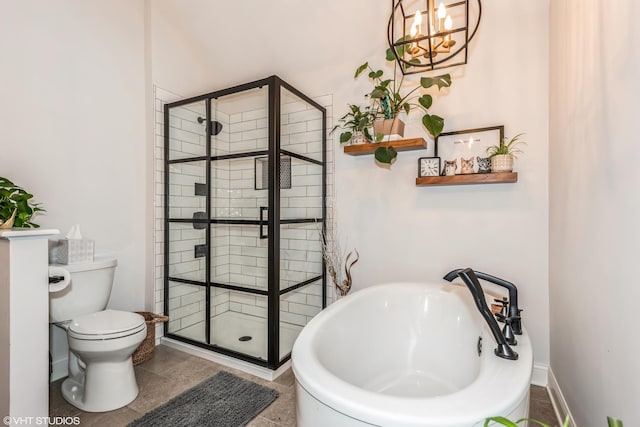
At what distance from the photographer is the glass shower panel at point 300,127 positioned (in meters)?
2.30

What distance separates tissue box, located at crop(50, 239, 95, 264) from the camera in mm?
1922

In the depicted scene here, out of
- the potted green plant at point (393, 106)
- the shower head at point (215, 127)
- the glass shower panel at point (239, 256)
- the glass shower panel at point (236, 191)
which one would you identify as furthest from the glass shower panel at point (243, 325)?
the potted green plant at point (393, 106)

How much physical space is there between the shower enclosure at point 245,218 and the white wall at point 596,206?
1610mm

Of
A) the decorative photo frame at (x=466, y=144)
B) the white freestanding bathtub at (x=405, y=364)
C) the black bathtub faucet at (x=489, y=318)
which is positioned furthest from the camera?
A: the decorative photo frame at (x=466, y=144)

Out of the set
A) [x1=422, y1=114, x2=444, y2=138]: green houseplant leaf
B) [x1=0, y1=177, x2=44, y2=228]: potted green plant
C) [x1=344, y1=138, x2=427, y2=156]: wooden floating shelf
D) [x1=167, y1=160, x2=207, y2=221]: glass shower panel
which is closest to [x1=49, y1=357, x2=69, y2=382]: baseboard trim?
[x1=0, y1=177, x2=44, y2=228]: potted green plant

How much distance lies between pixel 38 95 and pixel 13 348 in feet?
5.04

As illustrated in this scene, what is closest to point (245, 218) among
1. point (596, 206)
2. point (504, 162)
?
point (504, 162)

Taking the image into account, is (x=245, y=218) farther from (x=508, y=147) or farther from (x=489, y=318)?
(x=508, y=147)

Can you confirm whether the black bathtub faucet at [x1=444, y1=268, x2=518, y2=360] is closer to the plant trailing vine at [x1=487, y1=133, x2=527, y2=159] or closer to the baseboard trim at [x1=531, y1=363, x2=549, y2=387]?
the plant trailing vine at [x1=487, y1=133, x2=527, y2=159]

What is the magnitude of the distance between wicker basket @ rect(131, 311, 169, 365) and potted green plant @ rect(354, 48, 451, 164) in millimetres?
1954

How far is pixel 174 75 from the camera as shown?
8.97 ft

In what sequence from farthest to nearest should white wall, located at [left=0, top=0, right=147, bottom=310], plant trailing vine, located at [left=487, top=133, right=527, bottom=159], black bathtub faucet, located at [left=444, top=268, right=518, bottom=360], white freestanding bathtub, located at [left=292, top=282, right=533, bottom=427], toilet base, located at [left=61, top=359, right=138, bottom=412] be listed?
1. plant trailing vine, located at [left=487, top=133, right=527, bottom=159]
2. white wall, located at [left=0, top=0, right=147, bottom=310]
3. toilet base, located at [left=61, top=359, right=138, bottom=412]
4. black bathtub faucet, located at [left=444, top=268, right=518, bottom=360]
5. white freestanding bathtub, located at [left=292, top=282, right=533, bottom=427]

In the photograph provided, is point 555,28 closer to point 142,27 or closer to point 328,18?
point 328,18

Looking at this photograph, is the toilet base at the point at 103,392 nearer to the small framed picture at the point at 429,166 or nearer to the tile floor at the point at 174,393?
the tile floor at the point at 174,393
